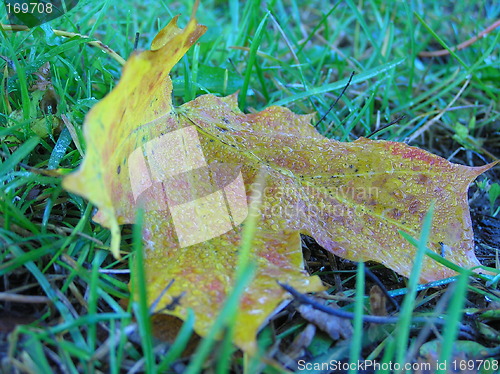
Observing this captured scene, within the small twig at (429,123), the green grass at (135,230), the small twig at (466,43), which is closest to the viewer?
the green grass at (135,230)

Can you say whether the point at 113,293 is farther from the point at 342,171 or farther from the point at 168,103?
the point at 342,171

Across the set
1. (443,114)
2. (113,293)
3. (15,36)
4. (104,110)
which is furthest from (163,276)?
(443,114)

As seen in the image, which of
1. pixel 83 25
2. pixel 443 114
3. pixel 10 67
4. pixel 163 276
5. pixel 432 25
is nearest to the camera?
pixel 163 276

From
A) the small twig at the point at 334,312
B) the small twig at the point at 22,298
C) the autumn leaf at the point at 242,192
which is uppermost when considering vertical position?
the autumn leaf at the point at 242,192

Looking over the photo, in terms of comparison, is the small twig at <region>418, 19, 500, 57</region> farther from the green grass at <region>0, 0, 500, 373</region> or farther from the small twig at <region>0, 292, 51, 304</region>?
the small twig at <region>0, 292, 51, 304</region>

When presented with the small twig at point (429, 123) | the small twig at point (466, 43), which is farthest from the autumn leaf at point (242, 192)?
the small twig at point (466, 43)

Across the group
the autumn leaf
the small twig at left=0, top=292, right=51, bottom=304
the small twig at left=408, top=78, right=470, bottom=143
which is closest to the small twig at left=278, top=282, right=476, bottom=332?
the autumn leaf

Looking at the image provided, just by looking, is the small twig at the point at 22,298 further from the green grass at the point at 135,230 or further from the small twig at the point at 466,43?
the small twig at the point at 466,43
